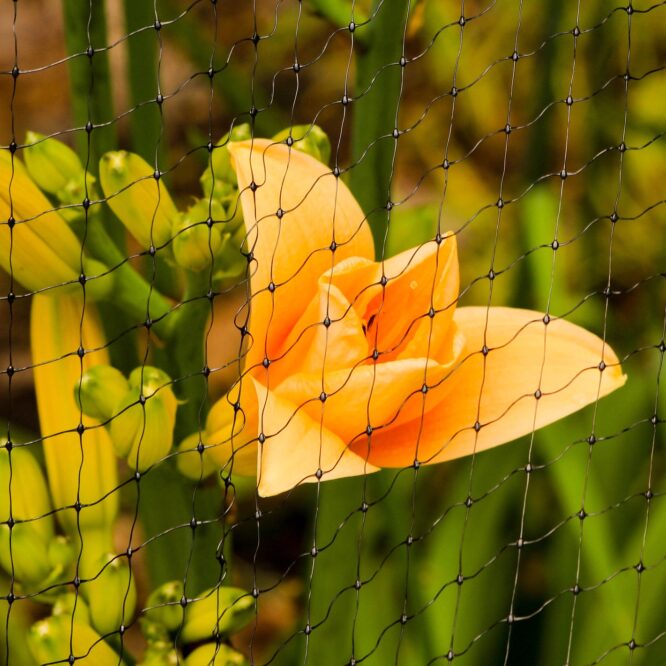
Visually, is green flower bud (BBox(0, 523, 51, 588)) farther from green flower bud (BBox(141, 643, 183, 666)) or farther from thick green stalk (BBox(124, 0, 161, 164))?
thick green stalk (BBox(124, 0, 161, 164))

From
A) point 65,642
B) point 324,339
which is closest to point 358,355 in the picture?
point 324,339

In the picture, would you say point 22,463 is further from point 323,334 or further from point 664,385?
point 664,385

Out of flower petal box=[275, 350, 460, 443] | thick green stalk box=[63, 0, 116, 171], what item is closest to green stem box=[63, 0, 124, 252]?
thick green stalk box=[63, 0, 116, 171]

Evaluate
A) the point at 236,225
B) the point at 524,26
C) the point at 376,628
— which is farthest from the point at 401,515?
the point at 524,26

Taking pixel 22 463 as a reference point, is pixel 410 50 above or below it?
above

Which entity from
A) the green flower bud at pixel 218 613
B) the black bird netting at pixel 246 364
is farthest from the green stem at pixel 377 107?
the green flower bud at pixel 218 613

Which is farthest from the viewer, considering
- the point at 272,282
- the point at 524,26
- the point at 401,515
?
the point at 524,26

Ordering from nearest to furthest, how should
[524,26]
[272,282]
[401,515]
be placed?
[272,282] → [401,515] → [524,26]

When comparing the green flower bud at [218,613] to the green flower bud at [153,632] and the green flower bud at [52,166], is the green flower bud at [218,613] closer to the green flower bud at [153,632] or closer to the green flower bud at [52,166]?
the green flower bud at [153,632]

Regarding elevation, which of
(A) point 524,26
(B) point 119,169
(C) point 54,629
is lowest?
(C) point 54,629

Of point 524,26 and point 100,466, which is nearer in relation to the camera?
point 100,466
